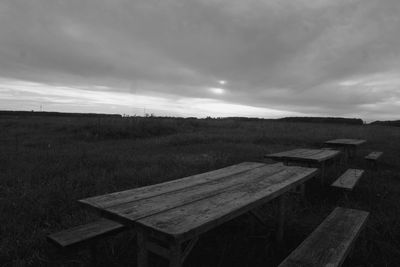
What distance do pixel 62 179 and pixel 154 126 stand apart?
884cm

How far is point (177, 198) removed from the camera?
73.9 inches

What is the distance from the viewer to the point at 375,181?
516 cm

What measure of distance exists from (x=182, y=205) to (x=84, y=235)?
833 mm

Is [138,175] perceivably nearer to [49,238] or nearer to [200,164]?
[200,164]

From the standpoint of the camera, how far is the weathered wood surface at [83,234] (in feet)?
6.16

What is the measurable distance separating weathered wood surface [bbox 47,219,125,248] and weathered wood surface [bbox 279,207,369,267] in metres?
1.30

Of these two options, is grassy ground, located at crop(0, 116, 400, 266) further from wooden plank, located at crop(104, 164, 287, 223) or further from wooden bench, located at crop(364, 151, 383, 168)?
wooden plank, located at crop(104, 164, 287, 223)

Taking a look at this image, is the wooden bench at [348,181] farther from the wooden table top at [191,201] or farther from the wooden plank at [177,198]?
the wooden plank at [177,198]

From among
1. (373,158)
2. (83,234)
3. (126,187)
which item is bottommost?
(126,187)

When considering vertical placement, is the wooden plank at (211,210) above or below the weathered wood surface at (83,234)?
above

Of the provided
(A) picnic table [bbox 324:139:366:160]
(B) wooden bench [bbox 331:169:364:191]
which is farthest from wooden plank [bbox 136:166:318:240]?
(A) picnic table [bbox 324:139:366:160]

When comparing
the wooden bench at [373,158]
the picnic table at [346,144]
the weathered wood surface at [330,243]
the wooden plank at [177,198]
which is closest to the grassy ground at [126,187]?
the wooden bench at [373,158]

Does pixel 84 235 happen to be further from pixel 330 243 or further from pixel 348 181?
pixel 348 181

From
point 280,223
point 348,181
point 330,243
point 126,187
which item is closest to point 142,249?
point 330,243
